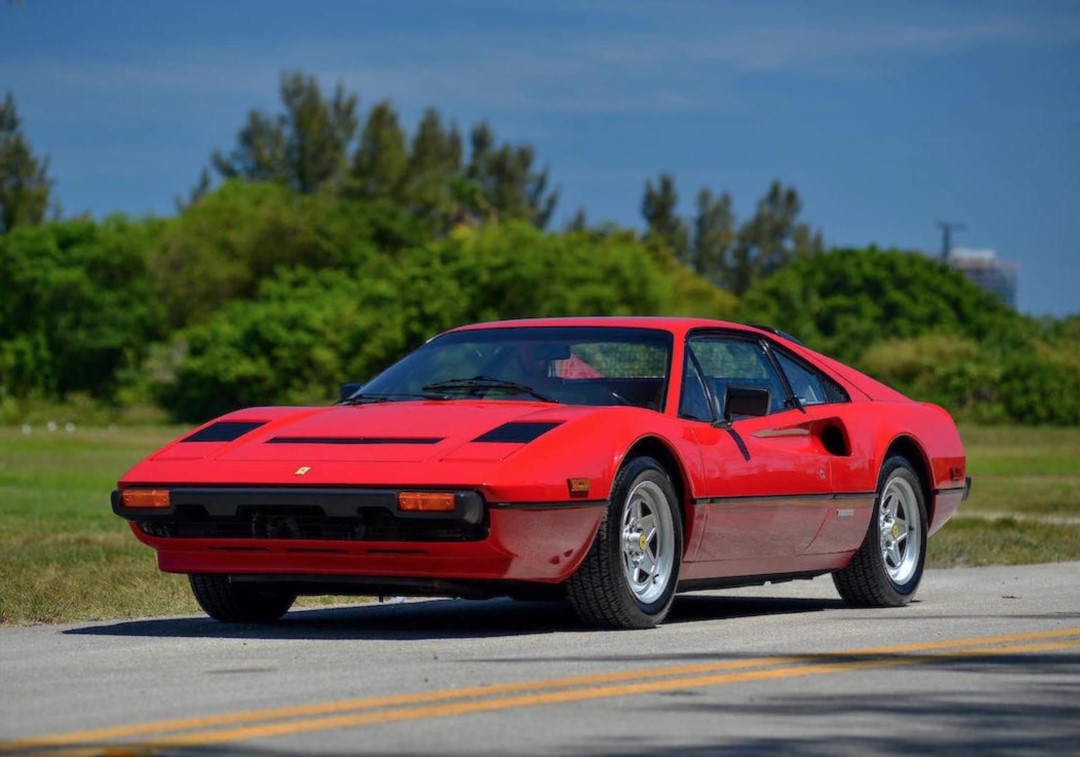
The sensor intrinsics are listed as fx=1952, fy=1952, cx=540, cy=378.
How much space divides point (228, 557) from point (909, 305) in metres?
99.4

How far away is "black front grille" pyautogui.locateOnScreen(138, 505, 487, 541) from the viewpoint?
765 centimetres

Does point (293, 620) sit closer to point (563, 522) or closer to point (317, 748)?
point (563, 522)

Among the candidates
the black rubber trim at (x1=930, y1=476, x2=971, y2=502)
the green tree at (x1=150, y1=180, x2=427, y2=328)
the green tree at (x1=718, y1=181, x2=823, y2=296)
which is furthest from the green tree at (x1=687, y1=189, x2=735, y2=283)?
the black rubber trim at (x1=930, y1=476, x2=971, y2=502)

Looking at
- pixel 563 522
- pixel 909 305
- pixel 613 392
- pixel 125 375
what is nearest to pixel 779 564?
pixel 613 392

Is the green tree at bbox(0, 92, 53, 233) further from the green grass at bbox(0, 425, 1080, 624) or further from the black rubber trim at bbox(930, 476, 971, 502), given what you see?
the black rubber trim at bbox(930, 476, 971, 502)

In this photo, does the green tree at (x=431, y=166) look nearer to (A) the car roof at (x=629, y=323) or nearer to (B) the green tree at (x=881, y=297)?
(B) the green tree at (x=881, y=297)

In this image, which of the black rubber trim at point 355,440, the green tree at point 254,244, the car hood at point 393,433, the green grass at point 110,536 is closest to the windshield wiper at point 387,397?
the car hood at point 393,433

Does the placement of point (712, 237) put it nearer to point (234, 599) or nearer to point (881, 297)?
point (881, 297)

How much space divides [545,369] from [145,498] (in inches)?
76.5

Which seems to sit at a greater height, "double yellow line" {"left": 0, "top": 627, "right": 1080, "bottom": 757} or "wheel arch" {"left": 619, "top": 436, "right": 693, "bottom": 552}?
"wheel arch" {"left": 619, "top": 436, "right": 693, "bottom": 552}

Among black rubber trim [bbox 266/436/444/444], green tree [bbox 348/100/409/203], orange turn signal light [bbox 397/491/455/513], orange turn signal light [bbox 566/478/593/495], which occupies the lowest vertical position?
orange turn signal light [bbox 397/491/455/513]

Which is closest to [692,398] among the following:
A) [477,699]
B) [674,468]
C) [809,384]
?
[674,468]

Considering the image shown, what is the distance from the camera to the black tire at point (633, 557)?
7.95 m

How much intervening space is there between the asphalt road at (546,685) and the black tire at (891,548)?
0.62m
